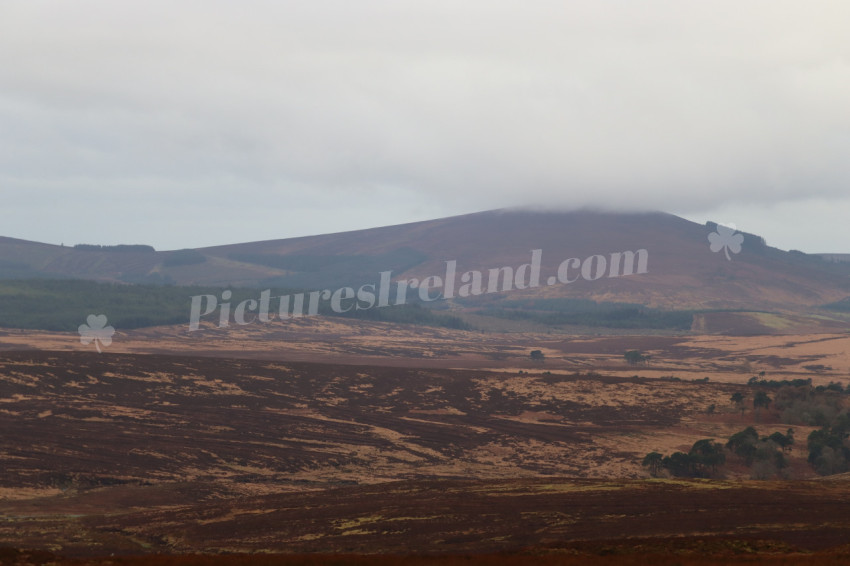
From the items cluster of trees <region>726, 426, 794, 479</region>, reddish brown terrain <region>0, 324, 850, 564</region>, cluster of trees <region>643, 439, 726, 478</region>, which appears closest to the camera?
reddish brown terrain <region>0, 324, 850, 564</region>

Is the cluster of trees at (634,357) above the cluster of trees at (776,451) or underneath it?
above

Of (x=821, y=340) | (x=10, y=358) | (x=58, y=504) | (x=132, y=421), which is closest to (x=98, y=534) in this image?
(x=58, y=504)

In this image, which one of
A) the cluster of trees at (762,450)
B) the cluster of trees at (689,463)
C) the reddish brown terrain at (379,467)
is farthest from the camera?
the cluster of trees at (762,450)

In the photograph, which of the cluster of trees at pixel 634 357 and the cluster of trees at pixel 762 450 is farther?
the cluster of trees at pixel 634 357

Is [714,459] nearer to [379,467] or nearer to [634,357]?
[379,467]

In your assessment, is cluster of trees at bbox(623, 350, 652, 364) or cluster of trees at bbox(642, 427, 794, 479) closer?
cluster of trees at bbox(642, 427, 794, 479)

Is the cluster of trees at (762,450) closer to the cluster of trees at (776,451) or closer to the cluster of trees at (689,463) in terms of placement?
the cluster of trees at (776,451)

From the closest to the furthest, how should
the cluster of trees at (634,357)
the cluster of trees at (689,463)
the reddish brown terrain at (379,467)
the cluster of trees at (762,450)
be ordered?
the reddish brown terrain at (379,467)
the cluster of trees at (689,463)
the cluster of trees at (762,450)
the cluster of trees at (634,357)

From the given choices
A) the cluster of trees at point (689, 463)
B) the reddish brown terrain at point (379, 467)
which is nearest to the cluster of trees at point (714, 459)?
the cluster of trees at point (689, 463)

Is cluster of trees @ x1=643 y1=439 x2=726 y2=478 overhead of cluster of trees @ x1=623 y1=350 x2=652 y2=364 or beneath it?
beneath

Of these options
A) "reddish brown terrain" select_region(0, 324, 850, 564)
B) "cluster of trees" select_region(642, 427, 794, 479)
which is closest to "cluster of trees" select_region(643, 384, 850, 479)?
"cluster of trees" select_region(642, 427, 794, 479)

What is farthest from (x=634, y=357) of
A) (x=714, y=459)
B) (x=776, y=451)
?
(x=714, y=459)

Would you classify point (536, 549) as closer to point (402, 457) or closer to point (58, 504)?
point (58, 504)

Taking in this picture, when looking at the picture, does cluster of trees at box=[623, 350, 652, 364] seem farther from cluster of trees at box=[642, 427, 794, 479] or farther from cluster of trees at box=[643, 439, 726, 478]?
cluster of trees at box=[643, 439, 726, 478]
